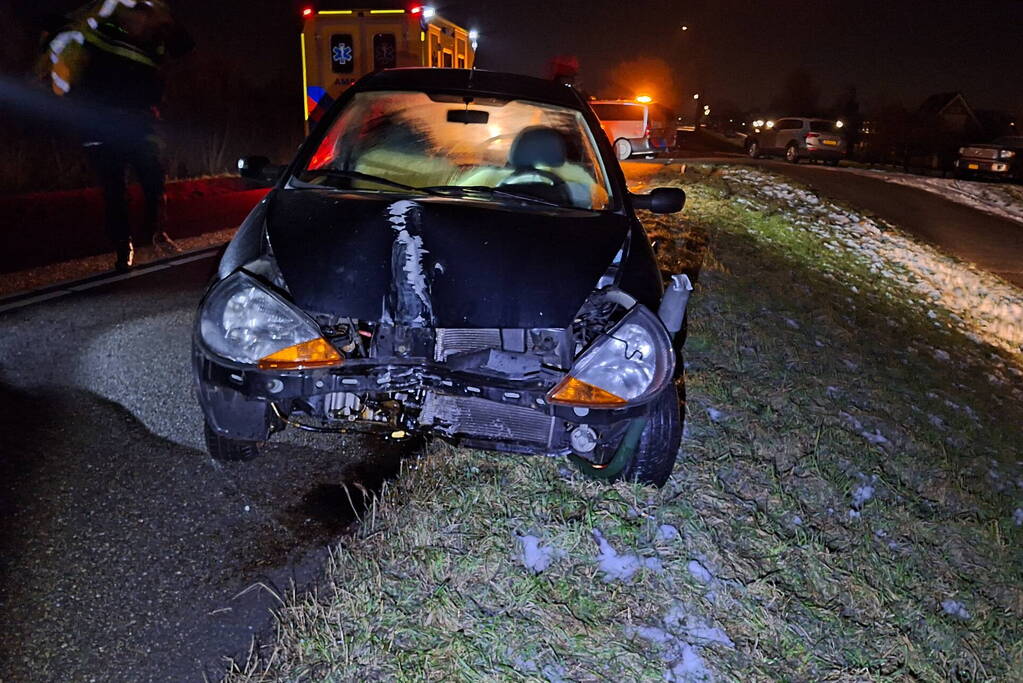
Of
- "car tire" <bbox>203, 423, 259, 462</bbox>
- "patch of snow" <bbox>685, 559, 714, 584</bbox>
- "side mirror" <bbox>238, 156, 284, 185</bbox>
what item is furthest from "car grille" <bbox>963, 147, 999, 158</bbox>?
"car tire" <bbox>203, 423, 259, 462</bbox>

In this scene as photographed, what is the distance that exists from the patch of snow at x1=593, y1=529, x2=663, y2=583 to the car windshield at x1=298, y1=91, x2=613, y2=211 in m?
1.81

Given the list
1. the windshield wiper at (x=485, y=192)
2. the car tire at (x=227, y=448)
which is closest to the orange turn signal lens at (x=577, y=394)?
the windshield wiper at (x=485, y=192)

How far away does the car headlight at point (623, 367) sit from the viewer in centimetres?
277

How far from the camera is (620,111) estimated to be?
19.9m

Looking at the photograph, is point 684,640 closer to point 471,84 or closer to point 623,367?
point 623,367

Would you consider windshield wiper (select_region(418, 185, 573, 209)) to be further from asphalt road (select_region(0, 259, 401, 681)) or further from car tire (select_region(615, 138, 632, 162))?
car tire (select_region(615, 138, 632, 162))

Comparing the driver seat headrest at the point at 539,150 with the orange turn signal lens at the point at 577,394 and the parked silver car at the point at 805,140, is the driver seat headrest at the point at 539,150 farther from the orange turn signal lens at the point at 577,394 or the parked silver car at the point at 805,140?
the parked silver car at the point at 805,140

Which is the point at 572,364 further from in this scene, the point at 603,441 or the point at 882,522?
the point at 882,522

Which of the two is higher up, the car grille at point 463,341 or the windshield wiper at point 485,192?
the windshield wiper at point 485,192

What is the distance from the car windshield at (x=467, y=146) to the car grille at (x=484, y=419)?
59.0 inches

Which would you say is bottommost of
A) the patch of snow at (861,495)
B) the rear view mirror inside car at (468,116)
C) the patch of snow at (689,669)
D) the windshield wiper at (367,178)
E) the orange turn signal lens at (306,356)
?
the patch of snow at (861,495)

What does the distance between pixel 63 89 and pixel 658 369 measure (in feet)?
20.0

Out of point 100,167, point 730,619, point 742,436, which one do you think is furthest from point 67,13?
point 730,619

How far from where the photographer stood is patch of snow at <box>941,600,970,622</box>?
3299 millimetres
